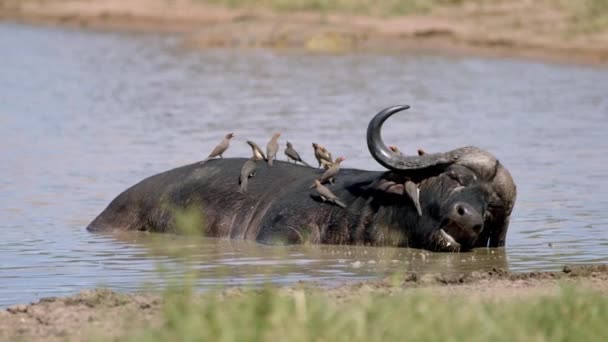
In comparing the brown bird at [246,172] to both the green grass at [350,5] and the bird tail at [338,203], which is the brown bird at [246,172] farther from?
the green grass at [350,5]

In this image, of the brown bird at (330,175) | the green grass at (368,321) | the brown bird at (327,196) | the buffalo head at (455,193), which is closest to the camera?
the green grass at (368,321)

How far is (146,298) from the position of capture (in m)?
8.03

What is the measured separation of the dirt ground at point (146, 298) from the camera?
7.18m

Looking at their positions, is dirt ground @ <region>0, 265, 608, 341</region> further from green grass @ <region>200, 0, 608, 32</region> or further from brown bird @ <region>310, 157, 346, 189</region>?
green grass @ <region>200, 0, 608, 32</region>

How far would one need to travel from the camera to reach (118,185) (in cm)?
1479

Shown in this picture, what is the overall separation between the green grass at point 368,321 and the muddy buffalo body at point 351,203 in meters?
3.44

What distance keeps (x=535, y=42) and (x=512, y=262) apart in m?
22.0

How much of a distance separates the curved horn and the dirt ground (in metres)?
1.27

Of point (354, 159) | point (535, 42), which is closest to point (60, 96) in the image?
point (354, 159)

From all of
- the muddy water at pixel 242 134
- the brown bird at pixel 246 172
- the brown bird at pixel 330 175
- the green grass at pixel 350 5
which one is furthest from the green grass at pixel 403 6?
the brown bird at pixel 330 175

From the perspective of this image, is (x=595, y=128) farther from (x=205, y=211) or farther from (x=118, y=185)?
(x=205, y=211)

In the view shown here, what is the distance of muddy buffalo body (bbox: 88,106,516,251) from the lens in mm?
10188

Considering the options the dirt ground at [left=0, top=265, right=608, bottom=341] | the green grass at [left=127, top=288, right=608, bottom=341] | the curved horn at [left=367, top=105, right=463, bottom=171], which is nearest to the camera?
the green grass at [left=127, top=288, right=608, bottom=341]

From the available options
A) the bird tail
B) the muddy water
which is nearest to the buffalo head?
the muddy water
